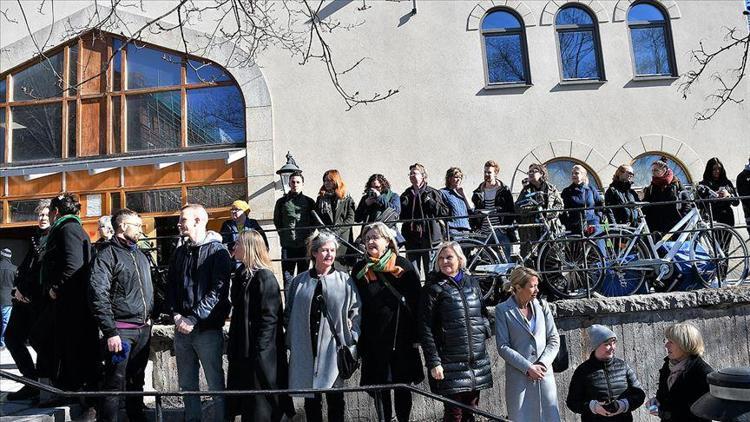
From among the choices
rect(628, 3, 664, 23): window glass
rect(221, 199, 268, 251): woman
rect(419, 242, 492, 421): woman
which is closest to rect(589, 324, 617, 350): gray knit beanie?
rect(419, 242, 492, 421): woman

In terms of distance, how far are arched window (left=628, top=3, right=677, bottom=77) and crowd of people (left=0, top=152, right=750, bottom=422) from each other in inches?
331

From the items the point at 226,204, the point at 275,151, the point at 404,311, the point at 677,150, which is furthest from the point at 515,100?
the point at 404,311

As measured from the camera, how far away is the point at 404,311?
4.85 meters

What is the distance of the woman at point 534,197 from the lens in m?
7.14

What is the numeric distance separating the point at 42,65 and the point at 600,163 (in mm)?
10602

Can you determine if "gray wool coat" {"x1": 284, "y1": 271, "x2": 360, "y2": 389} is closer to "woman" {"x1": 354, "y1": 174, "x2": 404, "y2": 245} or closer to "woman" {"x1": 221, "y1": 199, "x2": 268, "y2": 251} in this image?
"woman" {"x1": 221, "y1": 199, "x2": 268, "y2": 251}

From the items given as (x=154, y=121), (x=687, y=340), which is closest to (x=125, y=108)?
(x=154, y=121)

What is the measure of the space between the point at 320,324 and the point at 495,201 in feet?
11.5

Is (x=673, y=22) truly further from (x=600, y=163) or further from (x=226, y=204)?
(x=226, y=204)

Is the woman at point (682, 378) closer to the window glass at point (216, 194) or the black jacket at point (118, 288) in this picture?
the black jacket at point (118, 288)

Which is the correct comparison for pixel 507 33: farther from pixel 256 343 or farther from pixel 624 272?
pixel 256 343

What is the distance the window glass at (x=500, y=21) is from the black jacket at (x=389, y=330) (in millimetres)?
8107

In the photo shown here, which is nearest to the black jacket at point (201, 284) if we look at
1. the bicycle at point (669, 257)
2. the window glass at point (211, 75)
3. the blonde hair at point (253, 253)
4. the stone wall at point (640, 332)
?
the blonde hair at point (253, 253)

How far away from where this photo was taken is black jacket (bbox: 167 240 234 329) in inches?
193
